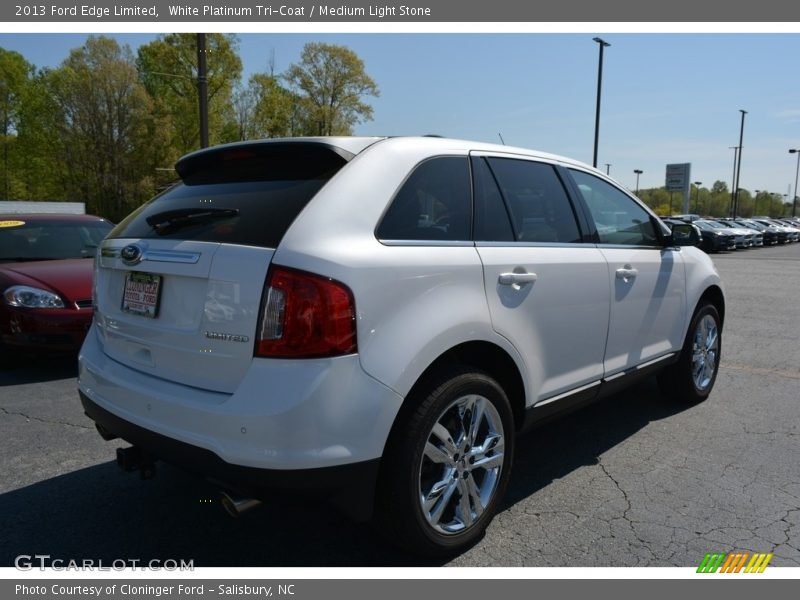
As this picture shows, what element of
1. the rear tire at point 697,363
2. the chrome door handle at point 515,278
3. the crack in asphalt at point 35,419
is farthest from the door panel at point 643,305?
the crack in asphalt at point 35,419

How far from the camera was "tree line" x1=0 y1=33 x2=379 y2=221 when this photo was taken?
3588cm

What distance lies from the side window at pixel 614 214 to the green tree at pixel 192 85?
109 ft

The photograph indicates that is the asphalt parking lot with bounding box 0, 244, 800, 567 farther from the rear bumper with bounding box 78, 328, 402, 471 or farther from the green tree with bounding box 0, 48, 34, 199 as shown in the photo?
the green tree with bounding box 0, 48, 34, 199

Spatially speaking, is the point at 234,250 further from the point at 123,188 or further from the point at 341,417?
the point at 123,188

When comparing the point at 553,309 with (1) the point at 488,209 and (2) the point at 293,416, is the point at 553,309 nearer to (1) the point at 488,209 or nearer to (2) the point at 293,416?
(1) the point at 488,209

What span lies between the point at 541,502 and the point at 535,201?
1598mm

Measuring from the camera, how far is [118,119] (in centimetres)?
3731

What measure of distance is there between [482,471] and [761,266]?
21.1 metres

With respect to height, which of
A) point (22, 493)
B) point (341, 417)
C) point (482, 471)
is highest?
point (341, 417)

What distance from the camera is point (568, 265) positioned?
10.7 ft

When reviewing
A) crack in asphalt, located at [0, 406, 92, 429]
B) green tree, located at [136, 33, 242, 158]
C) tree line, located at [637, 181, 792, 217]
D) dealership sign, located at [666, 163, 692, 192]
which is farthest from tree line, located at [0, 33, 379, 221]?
tree line, located at [637, 181, 792, 217]

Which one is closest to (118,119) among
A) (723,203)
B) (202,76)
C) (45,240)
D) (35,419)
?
(202,76)

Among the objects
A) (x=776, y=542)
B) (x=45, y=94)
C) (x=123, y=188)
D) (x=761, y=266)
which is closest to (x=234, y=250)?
(x=776, y=542)

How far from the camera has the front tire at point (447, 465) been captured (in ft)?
7.86
